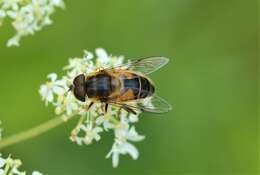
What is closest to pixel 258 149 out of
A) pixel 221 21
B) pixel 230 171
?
pixel 230 171

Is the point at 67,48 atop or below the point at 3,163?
atop

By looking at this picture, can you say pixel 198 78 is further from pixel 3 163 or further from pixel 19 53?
pixel 3 163

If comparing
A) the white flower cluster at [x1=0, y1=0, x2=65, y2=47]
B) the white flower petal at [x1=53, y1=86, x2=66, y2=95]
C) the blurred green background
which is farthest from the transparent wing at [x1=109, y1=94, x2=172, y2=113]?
the blurred green background

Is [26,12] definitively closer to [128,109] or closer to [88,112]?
[88,112]

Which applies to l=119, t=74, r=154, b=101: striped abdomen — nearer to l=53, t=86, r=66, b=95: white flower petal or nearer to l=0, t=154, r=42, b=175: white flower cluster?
l=53, t=86, r=66, b=95: white flower petal

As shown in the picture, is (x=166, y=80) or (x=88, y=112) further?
(x=166, y=80)

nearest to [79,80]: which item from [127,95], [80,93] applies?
[80,93]
